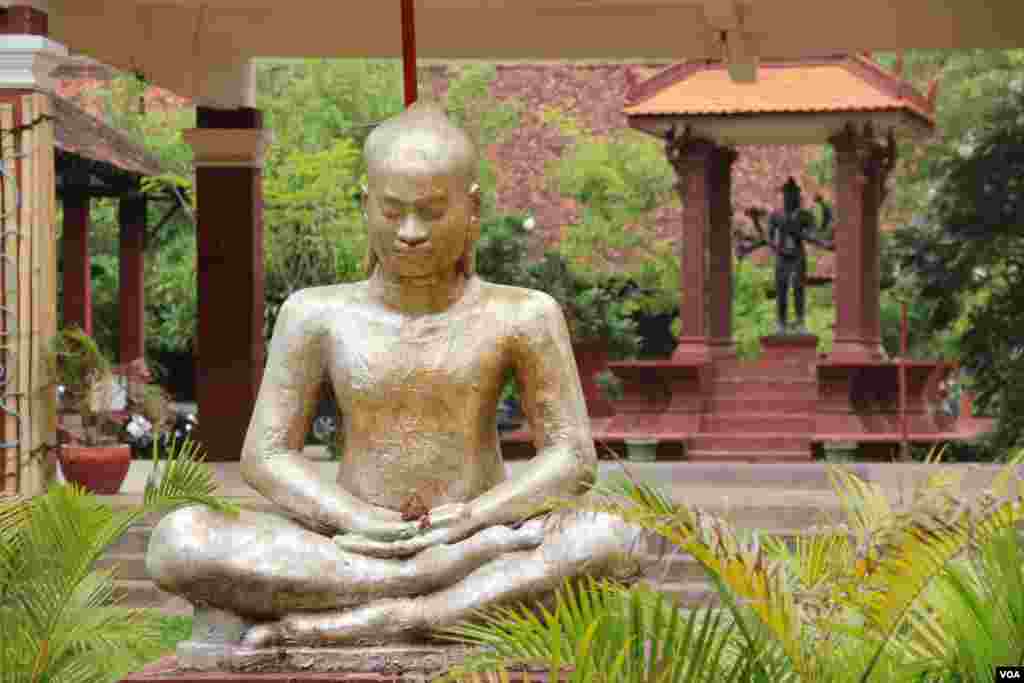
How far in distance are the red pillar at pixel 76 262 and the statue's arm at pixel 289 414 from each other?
46.7ft

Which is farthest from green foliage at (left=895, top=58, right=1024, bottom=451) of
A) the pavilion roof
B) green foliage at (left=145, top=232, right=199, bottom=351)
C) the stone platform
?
the stone platform

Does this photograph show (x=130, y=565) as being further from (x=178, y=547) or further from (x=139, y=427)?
(x=139, y=427)

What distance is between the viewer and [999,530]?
4.37 meters

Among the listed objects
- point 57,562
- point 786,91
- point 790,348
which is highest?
point 786,91

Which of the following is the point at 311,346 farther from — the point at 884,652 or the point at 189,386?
the point at 189,386

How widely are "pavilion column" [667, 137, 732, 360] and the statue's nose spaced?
497 inches

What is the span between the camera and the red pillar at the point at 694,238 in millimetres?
18062

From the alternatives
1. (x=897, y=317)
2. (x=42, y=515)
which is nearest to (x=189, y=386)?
(x=897, y=317)

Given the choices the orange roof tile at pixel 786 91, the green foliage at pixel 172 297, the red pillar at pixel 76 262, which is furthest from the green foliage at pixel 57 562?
the green foliage at pixel 172 297

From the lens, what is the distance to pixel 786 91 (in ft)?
58.0

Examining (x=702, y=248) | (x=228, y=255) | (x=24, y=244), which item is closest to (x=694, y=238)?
(x=702, y=248)

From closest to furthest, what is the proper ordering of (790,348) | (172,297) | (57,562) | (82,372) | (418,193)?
(418,193), (57,562), (82,372), (790,348), (172,297)

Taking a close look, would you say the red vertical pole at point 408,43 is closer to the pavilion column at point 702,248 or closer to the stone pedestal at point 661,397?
the stone pedestal at point 661,397

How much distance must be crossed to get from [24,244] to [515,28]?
4.89m
